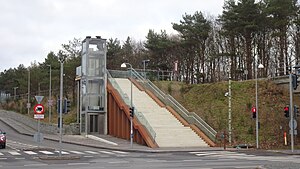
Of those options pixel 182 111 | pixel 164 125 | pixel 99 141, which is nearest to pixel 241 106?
pixel 182 111

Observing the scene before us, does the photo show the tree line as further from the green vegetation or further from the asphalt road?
the asphalt road

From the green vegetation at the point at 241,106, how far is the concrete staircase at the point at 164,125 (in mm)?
3501

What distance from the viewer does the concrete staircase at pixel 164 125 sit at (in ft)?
123

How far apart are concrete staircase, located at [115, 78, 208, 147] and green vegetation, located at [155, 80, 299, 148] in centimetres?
350

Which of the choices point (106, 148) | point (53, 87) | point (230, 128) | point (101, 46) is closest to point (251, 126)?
point (230, 128)

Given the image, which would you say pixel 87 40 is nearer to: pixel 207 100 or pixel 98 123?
pixel 98 123

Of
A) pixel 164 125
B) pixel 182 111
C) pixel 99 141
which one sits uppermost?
pixel 182 111

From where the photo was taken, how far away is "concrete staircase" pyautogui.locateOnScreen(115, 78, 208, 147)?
3753 centimetres

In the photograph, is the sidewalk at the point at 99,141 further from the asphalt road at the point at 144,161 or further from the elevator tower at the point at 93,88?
the asphalt road at the point at 144,161

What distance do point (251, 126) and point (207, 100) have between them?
8.99m

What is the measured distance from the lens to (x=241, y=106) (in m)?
44.7

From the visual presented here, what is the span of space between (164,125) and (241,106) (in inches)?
371

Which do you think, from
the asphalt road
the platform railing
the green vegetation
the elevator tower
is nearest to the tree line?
the green vegetation

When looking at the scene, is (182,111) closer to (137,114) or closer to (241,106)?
(137,114)
